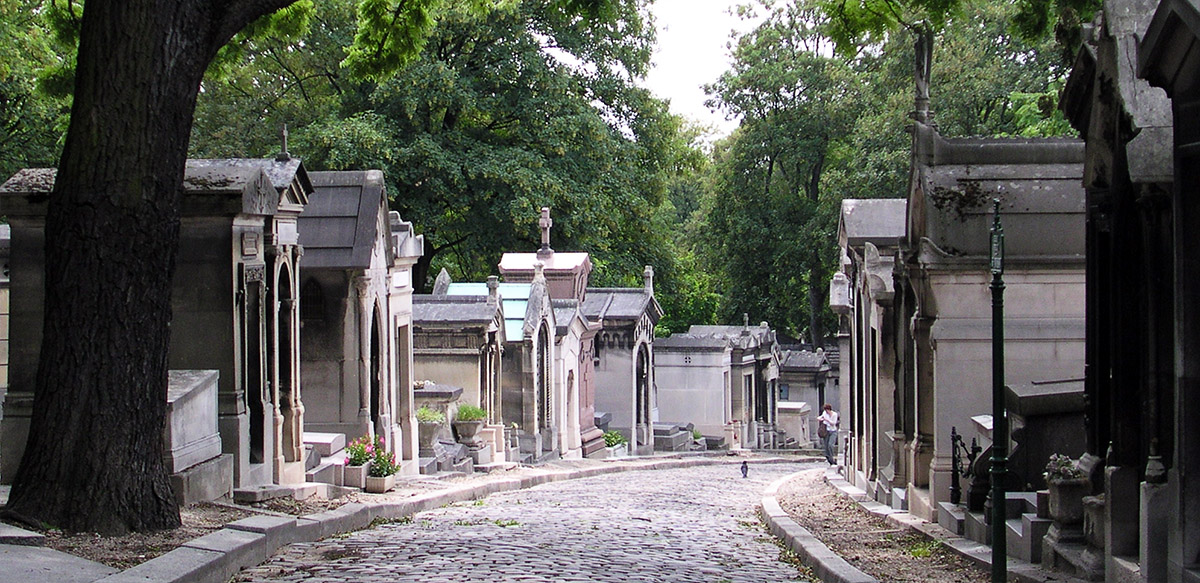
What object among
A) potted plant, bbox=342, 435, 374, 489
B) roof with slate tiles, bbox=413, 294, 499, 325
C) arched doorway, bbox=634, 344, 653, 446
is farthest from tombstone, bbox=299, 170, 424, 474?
arched doorway, bbox=634, 344, 653, 446

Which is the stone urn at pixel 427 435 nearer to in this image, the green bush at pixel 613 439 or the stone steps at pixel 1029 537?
the green bush at pixel 613 439

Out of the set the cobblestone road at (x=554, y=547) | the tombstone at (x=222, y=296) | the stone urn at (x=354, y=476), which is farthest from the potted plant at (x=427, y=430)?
the tombstone at (x=222, y=296)

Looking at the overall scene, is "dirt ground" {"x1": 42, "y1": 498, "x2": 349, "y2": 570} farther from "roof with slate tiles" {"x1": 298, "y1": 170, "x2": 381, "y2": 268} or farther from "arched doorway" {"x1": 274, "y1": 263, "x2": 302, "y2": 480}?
"roof with slate tiles" {"x1": 298, "y1": 170, "x2": 381, "y2": 268}

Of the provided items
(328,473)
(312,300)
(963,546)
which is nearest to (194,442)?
(328,473)

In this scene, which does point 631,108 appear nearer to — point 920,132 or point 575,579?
point 920,132

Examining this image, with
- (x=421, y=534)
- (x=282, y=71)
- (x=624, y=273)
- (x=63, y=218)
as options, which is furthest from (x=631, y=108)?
(x=63, y=218)

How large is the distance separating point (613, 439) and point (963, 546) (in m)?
21.0

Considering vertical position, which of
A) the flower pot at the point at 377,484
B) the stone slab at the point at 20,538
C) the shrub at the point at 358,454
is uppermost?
the stone slab at the point at 20,538

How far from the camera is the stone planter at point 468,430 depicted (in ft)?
69.6

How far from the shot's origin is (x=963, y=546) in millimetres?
9547

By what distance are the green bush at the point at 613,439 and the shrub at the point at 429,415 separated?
9689mm

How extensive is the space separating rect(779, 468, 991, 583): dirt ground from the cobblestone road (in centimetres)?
49

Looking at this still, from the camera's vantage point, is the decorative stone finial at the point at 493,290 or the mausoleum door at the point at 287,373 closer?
the mausoleum door at the point at 287,373

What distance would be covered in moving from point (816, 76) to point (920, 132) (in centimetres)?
3418
